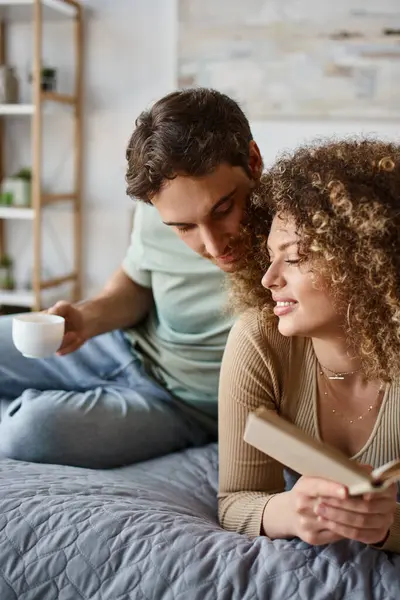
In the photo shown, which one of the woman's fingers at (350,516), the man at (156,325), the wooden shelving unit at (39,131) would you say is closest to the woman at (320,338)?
the woman's fingers at (350,516)

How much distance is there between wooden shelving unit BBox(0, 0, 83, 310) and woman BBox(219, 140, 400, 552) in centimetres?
220

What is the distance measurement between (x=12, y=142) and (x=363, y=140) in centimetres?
289

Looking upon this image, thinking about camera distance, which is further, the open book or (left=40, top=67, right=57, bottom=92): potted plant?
(left=40, top=67, right=57, bottom=92): potted plant

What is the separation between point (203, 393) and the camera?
5.60ft

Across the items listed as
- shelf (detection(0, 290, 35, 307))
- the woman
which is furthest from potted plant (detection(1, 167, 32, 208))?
the woman

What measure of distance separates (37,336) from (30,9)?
248cm

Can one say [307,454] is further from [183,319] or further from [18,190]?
[18,190]

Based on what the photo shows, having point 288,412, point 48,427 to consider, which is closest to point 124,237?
point 48,427

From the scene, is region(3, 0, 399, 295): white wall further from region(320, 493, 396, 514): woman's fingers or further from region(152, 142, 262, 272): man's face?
region(320, 493, 396, 514): woman's fingers

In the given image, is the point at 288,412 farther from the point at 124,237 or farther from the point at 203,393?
the point at 124,237

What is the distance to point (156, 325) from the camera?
6.16ft

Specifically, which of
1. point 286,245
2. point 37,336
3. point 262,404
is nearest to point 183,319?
point 37,336

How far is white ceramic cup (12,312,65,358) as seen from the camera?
1.41m

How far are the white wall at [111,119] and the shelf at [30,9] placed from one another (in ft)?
0.27
